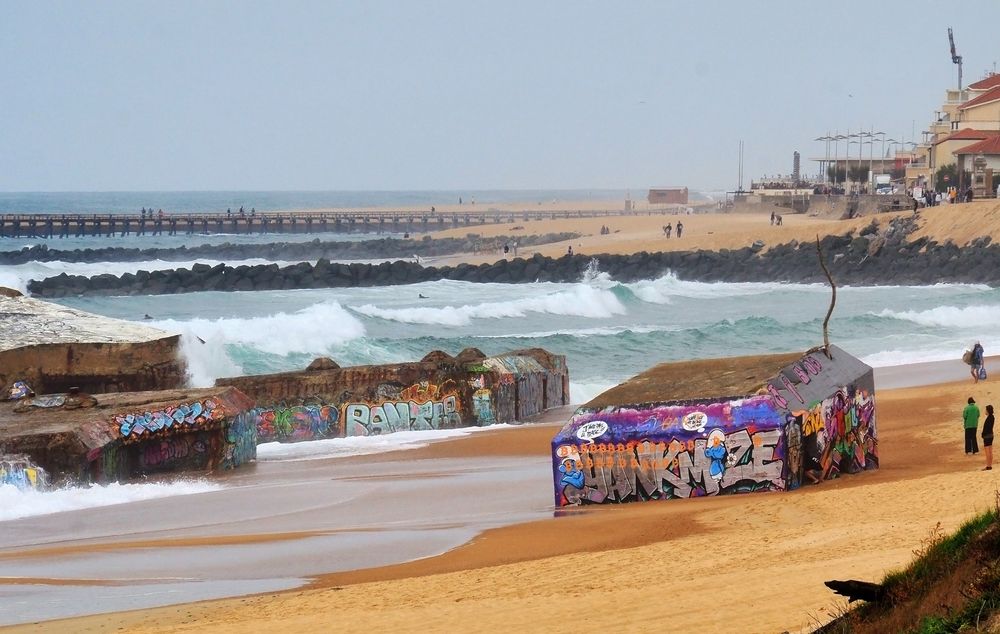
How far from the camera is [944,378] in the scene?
26.2m

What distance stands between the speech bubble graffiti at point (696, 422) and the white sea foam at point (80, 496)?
629 centimetres

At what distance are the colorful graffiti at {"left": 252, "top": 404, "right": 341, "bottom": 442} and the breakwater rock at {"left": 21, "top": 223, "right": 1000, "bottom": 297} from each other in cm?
3639

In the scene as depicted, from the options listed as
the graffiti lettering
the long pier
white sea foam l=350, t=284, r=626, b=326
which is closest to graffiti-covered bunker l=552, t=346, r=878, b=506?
the graffiti lettering

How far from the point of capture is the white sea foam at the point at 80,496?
16.1 meters

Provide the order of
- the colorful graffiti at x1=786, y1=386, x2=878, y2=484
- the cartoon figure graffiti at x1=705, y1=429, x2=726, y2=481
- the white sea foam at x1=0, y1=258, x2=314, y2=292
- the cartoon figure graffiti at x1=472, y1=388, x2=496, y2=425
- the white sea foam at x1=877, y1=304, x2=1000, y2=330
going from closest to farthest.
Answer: the cartoon figure graffiti at x1=705, y1=429, x2=726, y2=481, the colorful graffiti at x1=786, y1=386, x2=878, y2=484, the cartoon figure graffiti at x1=472, y1=388, x2=496, y2=425, the white sea foam at x1=877, y1=304, x2=1000, y2=330, the white sea foam at x1=0, y1=258, x2=314, y2=292

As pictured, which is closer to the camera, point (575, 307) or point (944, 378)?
point (944, 378)

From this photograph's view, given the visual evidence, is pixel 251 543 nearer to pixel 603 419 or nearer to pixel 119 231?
pixel 603 419

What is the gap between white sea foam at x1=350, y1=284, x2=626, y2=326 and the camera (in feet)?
151

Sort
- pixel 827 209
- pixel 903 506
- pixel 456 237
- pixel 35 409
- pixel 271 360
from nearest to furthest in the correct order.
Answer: pixel 903 506
pixel 35 409
pixel 271 360
pixel 827 209
pixel 456 237

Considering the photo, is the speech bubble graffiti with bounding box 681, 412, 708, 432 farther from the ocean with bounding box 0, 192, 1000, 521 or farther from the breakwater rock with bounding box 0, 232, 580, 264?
the breakwater rock with bounding box 0, 232, 580, 264

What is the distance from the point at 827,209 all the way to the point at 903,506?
2690 inches

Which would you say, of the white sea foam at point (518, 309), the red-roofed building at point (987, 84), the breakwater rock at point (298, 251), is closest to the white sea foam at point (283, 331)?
the white sea foam at point (518, 309)

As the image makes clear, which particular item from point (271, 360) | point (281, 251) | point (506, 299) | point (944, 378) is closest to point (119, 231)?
point (281, 251)

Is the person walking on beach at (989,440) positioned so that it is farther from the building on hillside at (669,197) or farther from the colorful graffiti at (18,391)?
the building on hillside at (669,197)
